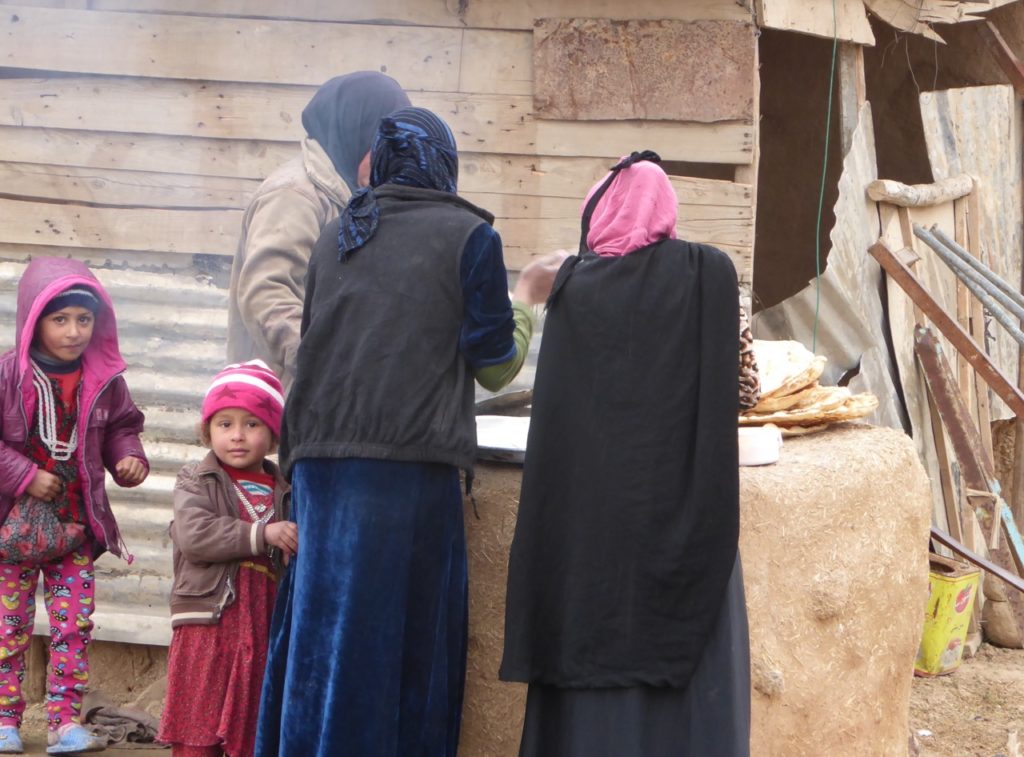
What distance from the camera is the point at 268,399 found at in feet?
10.4

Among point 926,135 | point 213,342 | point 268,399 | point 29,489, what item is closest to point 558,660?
point 268,399

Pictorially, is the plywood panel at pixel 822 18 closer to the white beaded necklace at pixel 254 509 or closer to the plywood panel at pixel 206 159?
the plywood panel at pixel 206 159

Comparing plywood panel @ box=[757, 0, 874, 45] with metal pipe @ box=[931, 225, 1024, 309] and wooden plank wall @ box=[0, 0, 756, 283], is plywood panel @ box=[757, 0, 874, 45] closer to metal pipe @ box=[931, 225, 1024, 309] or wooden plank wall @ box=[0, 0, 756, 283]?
wooden plank wall @ box=[0, 0, 756, 283]

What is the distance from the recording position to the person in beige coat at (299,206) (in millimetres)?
3186

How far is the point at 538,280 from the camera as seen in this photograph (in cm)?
301

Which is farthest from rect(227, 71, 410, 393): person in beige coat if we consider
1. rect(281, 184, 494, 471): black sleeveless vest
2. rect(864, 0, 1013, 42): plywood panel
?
rect(864, 0, 1013, 42): plywood panel

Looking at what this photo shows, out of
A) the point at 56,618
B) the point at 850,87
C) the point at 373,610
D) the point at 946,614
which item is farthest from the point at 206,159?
the point at 946,614

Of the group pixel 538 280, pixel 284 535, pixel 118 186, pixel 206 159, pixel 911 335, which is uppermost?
pixel 206 159

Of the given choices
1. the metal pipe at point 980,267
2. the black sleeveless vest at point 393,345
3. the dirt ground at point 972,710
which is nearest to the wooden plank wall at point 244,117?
the metal pipe at point 980,267

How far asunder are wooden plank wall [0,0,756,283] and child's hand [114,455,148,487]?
5.95 ft

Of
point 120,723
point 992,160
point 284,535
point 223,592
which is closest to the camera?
point 284,535

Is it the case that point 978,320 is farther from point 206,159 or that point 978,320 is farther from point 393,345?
point 393,345

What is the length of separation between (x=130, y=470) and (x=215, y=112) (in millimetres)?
2133

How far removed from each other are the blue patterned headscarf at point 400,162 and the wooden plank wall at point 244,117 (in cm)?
252
